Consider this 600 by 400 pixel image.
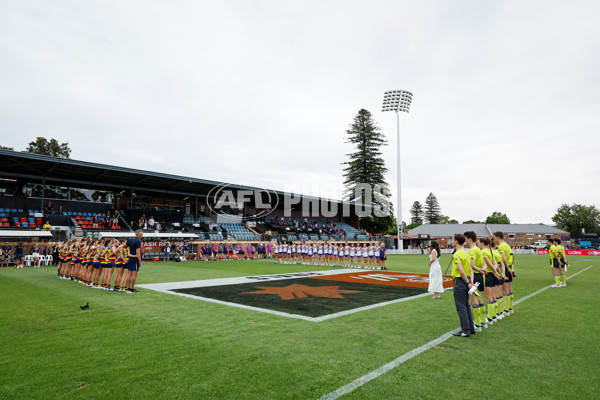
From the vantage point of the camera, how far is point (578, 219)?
97.9 metres

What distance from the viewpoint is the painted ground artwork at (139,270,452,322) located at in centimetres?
837

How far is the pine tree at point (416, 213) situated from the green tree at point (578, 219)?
4013 centimetres

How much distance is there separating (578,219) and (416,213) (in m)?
45.8

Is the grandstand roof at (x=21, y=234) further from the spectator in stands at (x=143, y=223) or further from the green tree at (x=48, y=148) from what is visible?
the green tree at (x=48, y=148)

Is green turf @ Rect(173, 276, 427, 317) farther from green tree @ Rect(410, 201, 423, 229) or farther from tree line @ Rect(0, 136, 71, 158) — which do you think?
green tree @ Rect(410, 201, 423, 229)

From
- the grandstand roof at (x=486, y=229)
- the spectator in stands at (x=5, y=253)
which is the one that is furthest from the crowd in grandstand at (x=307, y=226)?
the grandstand roof at (x=486, y=229)

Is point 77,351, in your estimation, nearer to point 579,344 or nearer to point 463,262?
point 463,262

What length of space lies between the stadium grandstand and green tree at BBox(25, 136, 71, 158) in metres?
27.5

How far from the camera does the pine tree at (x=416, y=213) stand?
12038 cm

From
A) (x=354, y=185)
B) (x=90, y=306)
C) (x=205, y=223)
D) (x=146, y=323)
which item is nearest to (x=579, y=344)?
(x=146, y=323)

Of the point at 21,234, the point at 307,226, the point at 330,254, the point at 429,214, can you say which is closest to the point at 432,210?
the point at 429,214

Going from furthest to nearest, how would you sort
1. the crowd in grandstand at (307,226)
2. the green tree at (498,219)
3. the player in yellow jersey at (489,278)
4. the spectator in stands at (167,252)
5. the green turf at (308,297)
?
the green tree at (498,219) < the crowd in grandstand at (307,226) < the spectator in stands at (167,252) < the green turf at (308,297) < the player in yellow jersey at (489,278)

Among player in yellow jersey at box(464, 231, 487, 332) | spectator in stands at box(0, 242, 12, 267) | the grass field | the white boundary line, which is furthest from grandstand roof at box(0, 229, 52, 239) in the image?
player in yellow jersey at box(464, 231, 487, 332)

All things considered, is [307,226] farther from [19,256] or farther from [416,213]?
[416,213]
